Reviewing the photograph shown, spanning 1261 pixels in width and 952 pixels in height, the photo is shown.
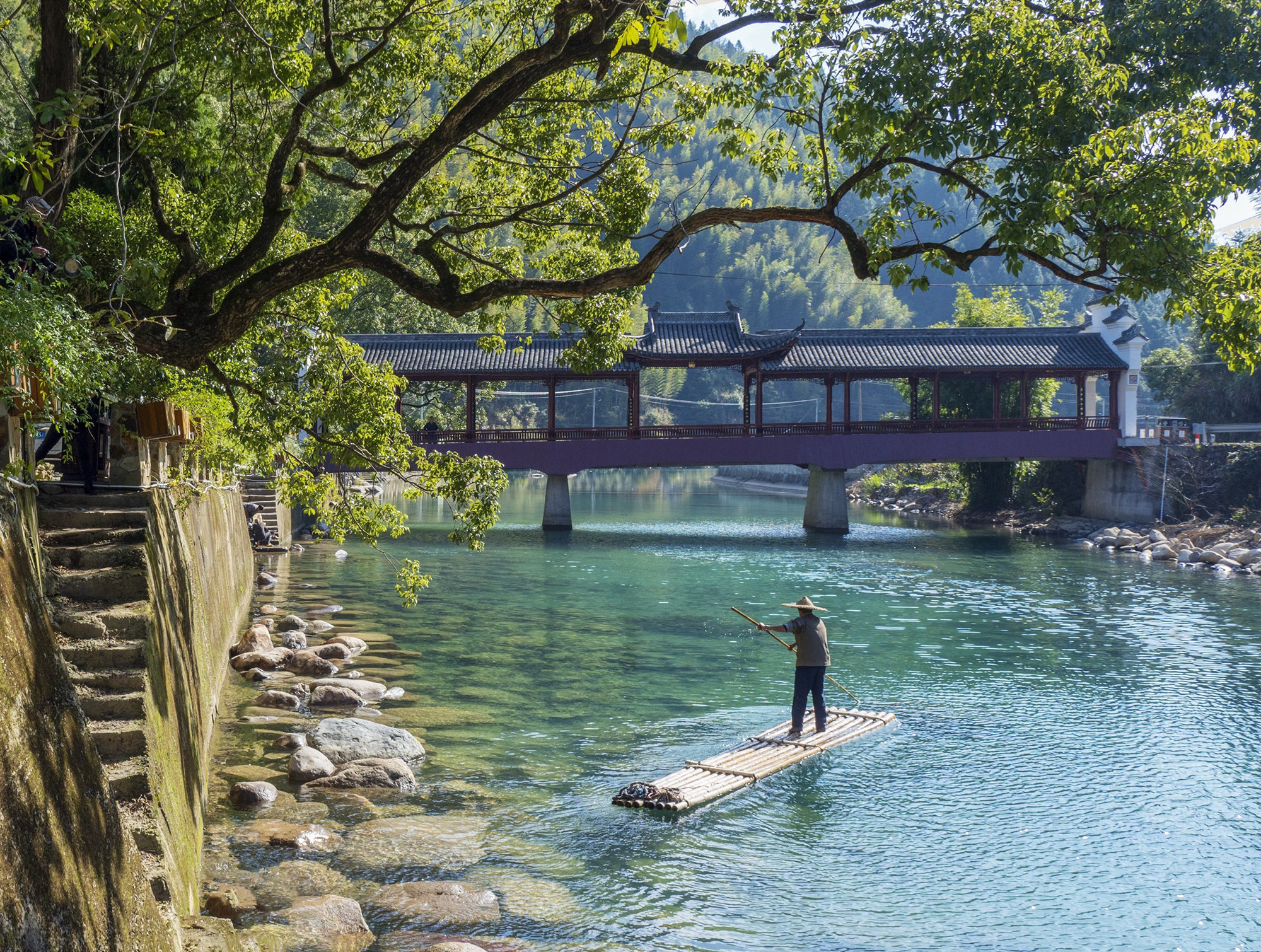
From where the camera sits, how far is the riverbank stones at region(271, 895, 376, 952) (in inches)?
261

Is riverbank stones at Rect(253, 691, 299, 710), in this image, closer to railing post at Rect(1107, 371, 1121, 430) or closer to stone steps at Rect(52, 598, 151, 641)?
stone steps at Rect(52, 598, 151, 641)

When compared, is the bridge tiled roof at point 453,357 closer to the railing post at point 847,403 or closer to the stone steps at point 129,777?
the railing post at point 847,403

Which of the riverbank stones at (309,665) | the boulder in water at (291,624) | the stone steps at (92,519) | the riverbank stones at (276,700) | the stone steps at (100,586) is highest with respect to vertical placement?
the stone steps at (92,519)

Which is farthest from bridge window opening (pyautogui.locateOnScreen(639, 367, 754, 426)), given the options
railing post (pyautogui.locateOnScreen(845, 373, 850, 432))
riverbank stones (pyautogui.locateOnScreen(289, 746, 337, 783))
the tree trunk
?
the tree trunk

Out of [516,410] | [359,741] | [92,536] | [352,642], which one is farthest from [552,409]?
[516,410]

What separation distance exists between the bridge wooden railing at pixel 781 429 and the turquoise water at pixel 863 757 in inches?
400

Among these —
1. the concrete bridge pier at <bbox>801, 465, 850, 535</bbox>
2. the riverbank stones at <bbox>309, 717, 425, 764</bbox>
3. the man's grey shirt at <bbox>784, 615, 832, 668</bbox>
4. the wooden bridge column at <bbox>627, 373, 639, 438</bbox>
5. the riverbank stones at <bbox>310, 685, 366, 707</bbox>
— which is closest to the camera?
the riverbank stones at <bbox>309, 717, 425, 764</bbox>

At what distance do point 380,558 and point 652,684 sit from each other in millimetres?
15261

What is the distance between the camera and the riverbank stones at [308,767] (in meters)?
9.76

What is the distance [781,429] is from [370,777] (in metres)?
27.0

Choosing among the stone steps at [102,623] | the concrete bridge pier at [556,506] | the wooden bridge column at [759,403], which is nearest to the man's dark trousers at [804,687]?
the stone steps at [102,623]

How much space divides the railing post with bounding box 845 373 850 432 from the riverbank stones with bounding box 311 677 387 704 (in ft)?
80.5

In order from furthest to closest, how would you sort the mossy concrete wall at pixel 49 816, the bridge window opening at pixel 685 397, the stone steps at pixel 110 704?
the bridge window opening at pixel 685 397 → the stone steps at pixel 110 704 → the mossy concrete wall at pixel 49 816

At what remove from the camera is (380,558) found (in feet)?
91.4
